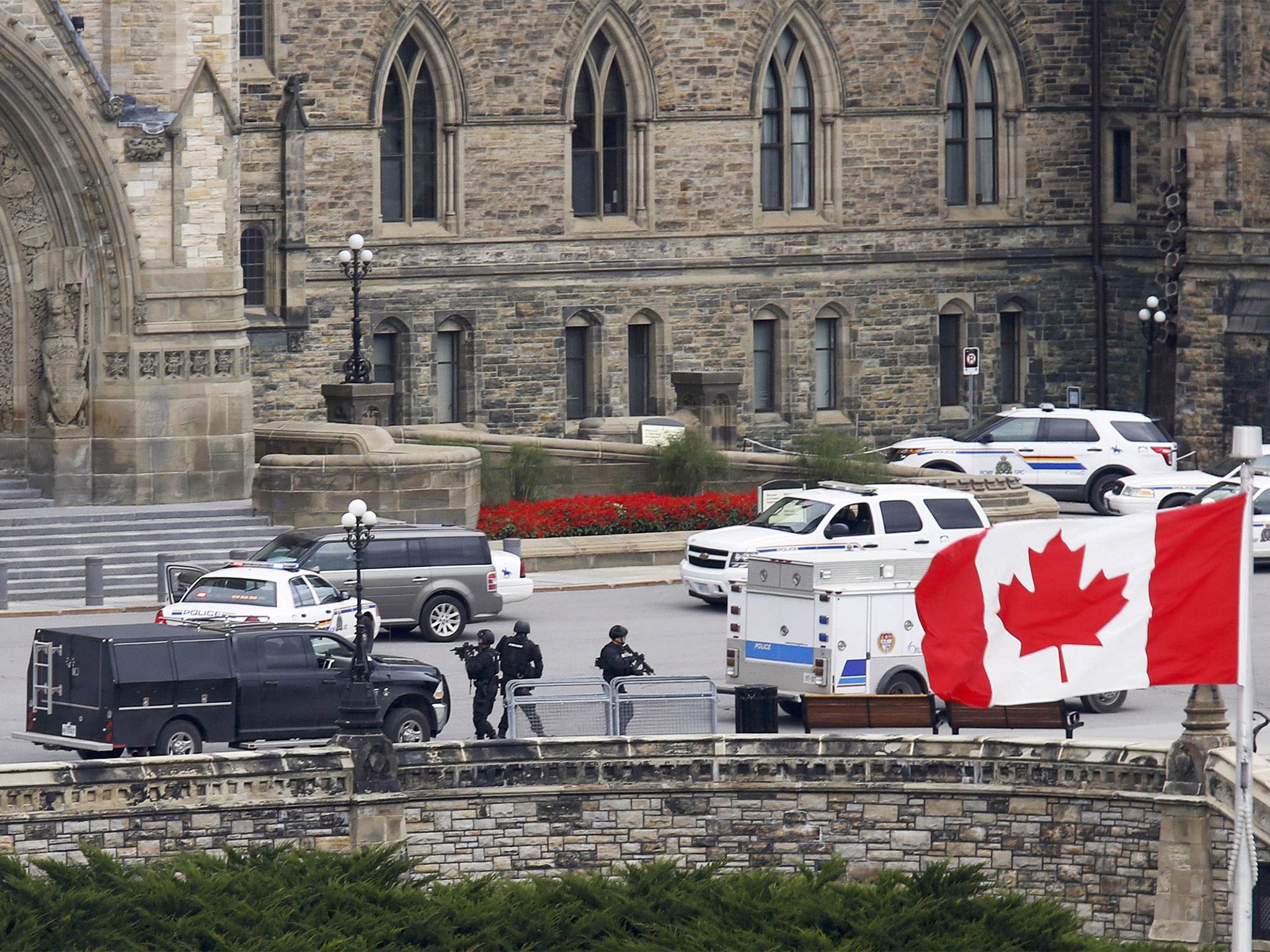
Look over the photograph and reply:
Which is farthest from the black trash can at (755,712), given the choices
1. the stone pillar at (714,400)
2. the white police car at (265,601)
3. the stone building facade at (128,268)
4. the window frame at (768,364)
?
the window frame at (768,364)

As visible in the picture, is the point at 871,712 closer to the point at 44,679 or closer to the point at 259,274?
the point at 44,679

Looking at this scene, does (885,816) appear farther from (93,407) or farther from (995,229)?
(995,229)

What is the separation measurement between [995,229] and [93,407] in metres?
20.8

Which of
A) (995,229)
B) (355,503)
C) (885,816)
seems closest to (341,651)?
(355,503)

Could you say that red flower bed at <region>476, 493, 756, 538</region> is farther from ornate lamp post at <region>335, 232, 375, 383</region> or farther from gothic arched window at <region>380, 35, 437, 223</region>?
gothic arched window at <region>380, 35, 437, 223</region>

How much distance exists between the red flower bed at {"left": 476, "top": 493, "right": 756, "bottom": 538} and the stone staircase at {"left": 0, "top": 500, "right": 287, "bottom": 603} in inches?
138

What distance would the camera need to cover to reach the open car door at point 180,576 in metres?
32.3

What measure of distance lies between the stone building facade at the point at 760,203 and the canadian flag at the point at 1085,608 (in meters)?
28.2

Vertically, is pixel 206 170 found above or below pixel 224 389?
above

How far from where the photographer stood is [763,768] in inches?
977

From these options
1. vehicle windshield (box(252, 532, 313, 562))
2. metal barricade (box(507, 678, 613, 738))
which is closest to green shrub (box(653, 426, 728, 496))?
vehicle windshield (box(252, 532, 313, 562))

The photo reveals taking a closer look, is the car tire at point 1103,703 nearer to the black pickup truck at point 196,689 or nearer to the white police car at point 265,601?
the black pickup truck at point 196,689

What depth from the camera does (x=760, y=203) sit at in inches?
2000

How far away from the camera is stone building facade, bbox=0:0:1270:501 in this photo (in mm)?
46906
